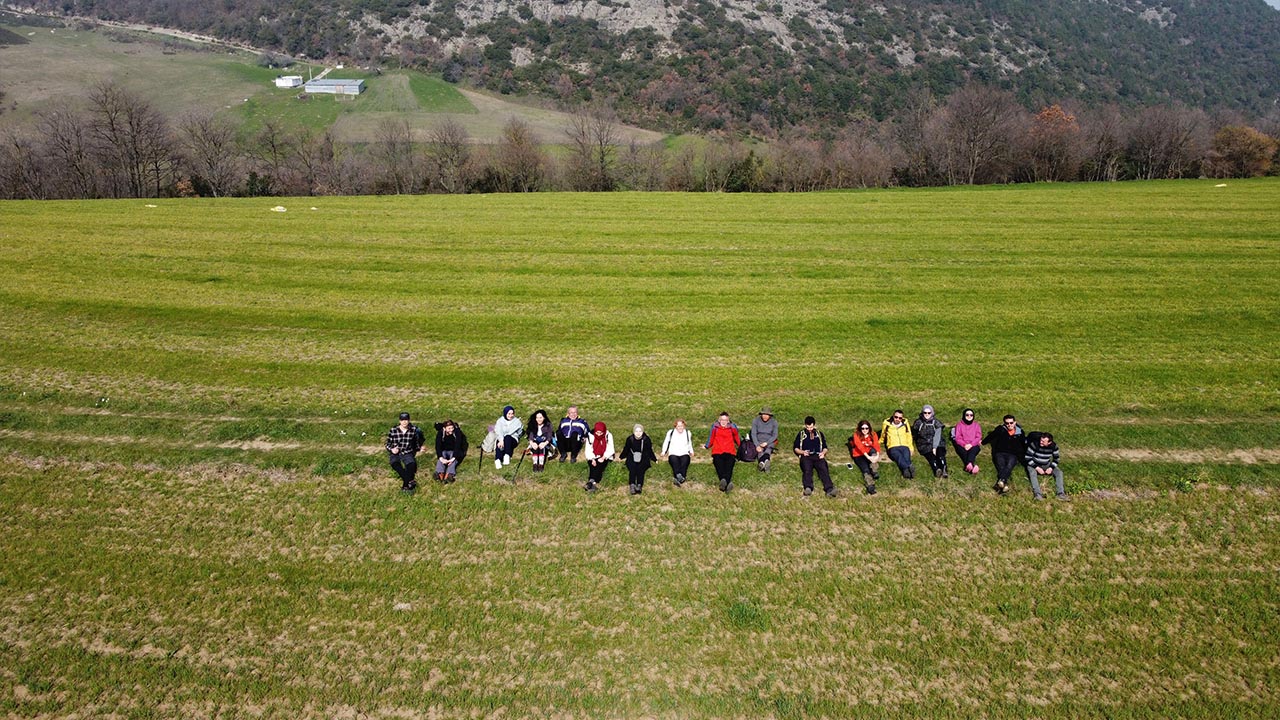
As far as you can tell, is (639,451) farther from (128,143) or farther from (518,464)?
(128,143)

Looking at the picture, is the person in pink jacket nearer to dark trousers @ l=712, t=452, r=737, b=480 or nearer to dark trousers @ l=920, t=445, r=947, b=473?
dark trousers @ l=920, t=445, r=947, b=473

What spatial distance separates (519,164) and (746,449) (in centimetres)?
6847

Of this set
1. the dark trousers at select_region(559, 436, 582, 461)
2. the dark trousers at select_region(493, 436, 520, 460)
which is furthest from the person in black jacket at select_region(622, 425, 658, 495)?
the dark trousers at select_region(493, 436, 520, 460)

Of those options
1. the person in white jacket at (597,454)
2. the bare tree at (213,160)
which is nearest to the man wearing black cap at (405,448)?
the person in white jacket at (597,454)

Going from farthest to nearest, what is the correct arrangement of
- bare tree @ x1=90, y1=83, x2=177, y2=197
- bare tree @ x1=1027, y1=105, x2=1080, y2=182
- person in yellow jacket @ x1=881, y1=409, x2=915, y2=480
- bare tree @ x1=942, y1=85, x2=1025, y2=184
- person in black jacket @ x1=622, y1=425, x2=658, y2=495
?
bare tree @ x1=942, y1=85, x2=1025, y2=184 < bare tree @ x1=1027, y1=105, x2=1080, y2=182 < bare tree @ x1=90, y1=83, x2=177, y2=197 < person in yellow jacket @ x1=881, y1=409, x2=915, y2=480 < person in black jacket @ x1=622, y1=425, x2=658, y2=495

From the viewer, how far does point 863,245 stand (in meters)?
38.3

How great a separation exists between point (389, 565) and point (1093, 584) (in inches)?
551

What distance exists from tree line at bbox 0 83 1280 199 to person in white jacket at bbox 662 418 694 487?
223ft

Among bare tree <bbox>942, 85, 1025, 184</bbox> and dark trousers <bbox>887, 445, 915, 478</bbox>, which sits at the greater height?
bare tree <bbox>942, 85, 1025, 184</bbox>

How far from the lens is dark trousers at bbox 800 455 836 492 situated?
617 inches

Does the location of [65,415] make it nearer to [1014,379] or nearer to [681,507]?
[681,507]

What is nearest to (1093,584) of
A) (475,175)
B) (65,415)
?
(65,415)

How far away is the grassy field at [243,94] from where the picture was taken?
368ft

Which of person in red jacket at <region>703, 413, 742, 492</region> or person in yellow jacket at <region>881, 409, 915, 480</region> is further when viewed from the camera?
person in yellow jacket at <region>881, 409, 915, 480</region>
